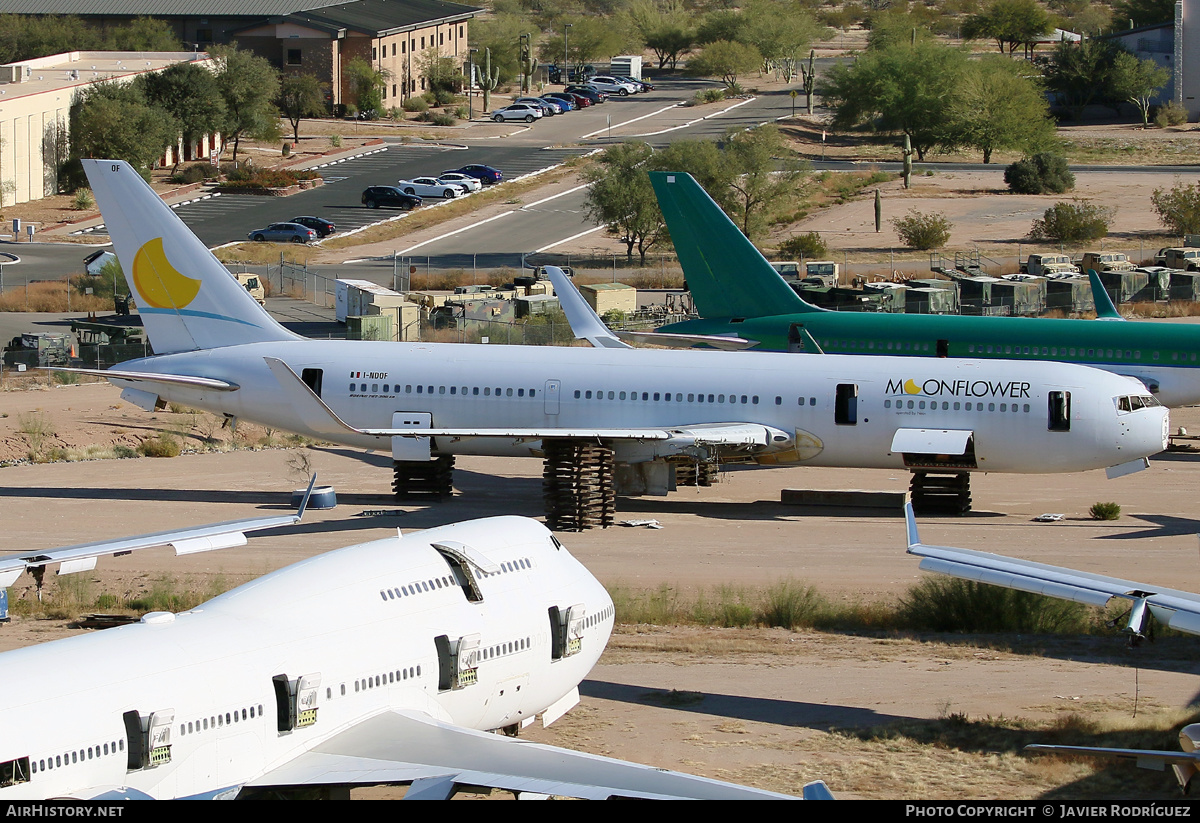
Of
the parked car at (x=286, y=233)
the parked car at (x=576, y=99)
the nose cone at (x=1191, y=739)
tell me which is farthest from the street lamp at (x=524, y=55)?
the nose cone at (x=1191, y=739)

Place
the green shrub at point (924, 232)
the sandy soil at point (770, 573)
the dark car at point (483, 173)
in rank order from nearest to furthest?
the sandy soil at point (770, 573), the green shrub at point (924, 232), the dark car at point (483, 173)

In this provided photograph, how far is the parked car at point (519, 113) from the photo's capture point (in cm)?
14212

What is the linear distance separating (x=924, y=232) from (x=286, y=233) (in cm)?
3811

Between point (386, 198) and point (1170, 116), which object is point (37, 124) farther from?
point (1170, 116)

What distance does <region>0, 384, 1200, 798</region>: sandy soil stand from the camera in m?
21.0

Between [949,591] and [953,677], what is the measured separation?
4320 mm

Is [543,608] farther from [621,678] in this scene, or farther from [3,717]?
[3,717]

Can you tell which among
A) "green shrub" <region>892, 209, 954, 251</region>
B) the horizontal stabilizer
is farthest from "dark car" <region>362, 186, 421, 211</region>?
the horizontal stabilizer

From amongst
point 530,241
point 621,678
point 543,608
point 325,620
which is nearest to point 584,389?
point 621,678

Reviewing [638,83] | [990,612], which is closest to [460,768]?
[990,612]

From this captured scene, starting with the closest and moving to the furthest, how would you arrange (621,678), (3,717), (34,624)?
(3,717), (621,678), (34,624)

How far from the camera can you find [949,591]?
2888 cm

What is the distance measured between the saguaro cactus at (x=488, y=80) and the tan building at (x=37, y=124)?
1561 inches

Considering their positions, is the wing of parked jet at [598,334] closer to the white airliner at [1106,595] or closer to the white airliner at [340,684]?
the white airliner at [340,684]
